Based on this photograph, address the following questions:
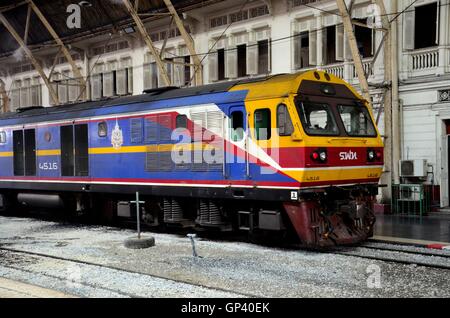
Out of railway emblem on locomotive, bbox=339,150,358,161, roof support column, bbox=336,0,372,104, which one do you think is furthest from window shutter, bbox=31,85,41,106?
railway emblem on locomotive, bbox=339,150,358,161

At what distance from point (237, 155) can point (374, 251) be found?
3226mm

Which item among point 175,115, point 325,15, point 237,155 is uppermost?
point 325,15

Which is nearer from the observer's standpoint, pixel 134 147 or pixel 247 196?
pixel 247 196

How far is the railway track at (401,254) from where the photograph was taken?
9.02 meters

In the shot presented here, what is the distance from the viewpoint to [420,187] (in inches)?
612

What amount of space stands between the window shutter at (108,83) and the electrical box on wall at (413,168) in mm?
16180

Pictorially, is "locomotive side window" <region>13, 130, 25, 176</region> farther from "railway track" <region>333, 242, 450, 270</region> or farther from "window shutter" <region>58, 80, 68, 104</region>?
"window shutter" <region>58, 80, 68, 104</region>

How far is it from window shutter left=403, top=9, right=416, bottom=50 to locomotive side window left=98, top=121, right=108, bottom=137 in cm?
981

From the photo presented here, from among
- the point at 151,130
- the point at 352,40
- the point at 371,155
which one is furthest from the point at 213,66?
the point at 371,155

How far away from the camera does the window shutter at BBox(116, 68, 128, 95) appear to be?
26.6 metres

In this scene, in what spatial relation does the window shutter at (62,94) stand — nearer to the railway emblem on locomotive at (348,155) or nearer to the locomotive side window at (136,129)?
the locomotive side window at (136,129)

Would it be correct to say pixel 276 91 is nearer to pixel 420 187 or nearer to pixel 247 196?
pixel 247 196
